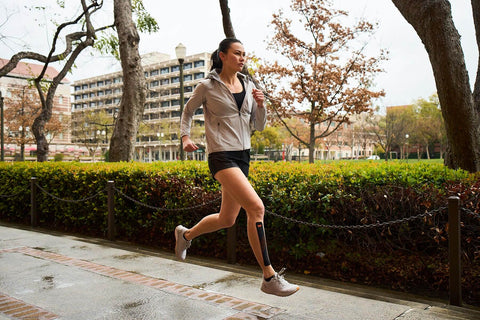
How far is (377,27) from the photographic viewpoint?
20.1 m

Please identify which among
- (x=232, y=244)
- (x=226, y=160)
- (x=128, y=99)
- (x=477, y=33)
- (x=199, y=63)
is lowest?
(x=232, y=244)

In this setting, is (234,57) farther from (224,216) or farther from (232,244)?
(232,244)

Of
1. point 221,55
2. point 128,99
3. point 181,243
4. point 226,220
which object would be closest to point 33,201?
point 128,99

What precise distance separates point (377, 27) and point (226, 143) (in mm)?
18690

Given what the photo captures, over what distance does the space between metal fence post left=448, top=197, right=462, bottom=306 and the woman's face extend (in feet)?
8.10

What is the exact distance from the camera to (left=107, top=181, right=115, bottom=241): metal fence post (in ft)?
25.7

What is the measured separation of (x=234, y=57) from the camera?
3740mm

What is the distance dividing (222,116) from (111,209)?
193 inches

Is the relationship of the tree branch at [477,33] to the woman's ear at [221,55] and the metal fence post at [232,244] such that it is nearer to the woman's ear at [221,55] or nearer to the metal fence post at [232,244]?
the metal fence post at [232,244]

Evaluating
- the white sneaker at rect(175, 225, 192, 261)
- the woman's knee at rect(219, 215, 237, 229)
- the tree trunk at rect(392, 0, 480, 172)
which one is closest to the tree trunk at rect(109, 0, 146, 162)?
the white sneaker at rect(175, 225, 192, 261)

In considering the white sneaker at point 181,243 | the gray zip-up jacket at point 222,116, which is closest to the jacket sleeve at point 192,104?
the gray zip-up jacket at point 222,116

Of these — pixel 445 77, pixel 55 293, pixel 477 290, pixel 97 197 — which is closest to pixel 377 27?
pixel 445 77

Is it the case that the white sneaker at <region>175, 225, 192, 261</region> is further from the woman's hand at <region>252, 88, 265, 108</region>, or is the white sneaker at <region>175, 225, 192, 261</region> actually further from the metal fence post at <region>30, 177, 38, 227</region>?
→ the metal fence post at <region>30, 177, 38, 227</region>

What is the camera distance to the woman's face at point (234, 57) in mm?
3744
